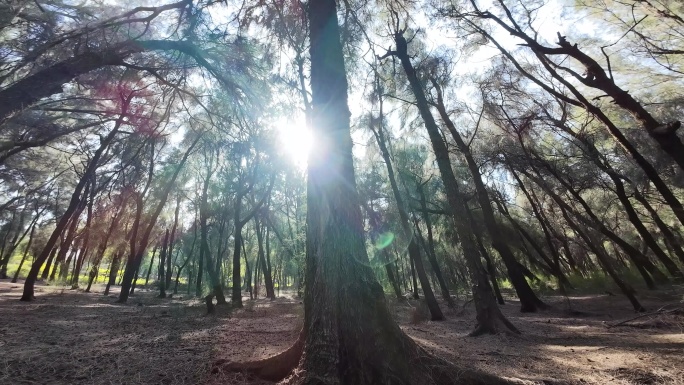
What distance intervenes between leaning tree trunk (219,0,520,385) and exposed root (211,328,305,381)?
0.04ft

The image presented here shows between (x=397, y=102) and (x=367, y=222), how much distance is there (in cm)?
757

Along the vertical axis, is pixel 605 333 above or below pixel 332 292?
below

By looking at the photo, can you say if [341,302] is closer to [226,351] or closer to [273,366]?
[273,366]

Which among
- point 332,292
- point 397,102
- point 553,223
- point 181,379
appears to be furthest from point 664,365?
point 553,223

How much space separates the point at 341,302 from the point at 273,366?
1101 millimetres

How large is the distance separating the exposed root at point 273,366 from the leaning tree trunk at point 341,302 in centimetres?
1

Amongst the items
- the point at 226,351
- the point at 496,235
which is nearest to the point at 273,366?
the point at 226,351

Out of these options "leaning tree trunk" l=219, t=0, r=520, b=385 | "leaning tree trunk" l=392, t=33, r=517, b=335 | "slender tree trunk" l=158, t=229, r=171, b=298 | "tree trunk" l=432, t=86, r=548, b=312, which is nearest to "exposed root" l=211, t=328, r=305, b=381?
"leaning tree trunk" l=219, t=0, r=520, b=385

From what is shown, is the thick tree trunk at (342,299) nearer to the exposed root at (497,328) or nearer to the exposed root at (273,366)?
the exposed root at (273,366)

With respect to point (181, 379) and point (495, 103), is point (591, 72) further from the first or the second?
point (181, 379)

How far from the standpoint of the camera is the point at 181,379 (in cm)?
312

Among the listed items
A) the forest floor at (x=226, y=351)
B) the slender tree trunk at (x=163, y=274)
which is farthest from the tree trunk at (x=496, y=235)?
the slender tree trunk at (x=163, y=274)

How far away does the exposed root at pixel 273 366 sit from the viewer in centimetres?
318

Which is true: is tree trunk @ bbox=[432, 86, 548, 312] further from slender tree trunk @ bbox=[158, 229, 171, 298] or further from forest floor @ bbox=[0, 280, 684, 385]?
slender tree trunk @ bbox=[158, 229, 171, 298]
